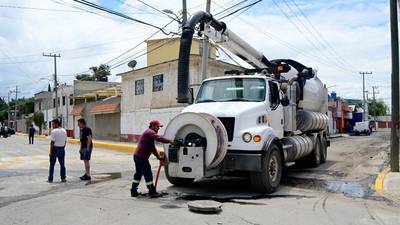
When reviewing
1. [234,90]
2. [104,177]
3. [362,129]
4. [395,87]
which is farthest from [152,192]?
[362,129]

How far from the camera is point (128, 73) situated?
35.0 metres

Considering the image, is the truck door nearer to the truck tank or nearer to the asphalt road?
the asphalt road

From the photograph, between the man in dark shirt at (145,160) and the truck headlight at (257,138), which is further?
the truck headlight at (257,138)

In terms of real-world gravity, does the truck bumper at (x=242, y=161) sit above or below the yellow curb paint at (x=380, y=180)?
above

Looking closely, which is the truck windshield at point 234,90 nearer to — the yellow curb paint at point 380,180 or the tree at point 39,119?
the yellow curb paint at point 380,180

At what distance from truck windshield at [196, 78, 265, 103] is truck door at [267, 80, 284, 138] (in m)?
0.28

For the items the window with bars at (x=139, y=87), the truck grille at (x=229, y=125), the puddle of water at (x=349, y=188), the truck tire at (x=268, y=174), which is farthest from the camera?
the window with bars at (x=139, y=87)

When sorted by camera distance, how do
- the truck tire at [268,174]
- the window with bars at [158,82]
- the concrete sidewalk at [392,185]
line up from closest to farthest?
1. the truck tire at [268,174]
2. the concrete sidewalk at [392,185]
3. the window with bars at [158,82]

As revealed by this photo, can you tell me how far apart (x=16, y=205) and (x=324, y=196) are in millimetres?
6384

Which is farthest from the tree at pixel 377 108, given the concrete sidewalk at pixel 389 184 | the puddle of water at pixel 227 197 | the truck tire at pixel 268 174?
the puddle of water at pixel 227 197

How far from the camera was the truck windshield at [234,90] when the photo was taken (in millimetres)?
10594

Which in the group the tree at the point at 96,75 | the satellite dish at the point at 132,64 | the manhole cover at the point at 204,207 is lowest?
the manhole cover at the point at 204,207

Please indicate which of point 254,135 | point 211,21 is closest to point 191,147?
point 254,135

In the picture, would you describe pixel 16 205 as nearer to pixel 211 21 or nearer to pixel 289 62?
pixel 211 21
